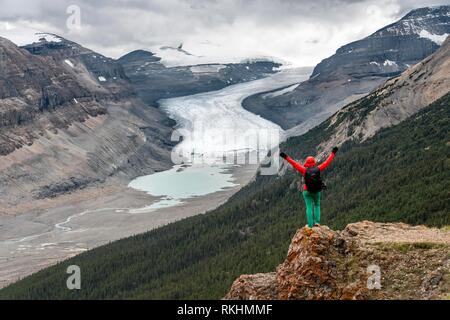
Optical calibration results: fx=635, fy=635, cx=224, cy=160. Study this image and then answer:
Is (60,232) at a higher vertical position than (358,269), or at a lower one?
higher

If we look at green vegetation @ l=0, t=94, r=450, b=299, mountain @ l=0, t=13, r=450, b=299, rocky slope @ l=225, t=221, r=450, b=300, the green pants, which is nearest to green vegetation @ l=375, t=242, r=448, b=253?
rocky slope @ l=225, t=221, r=450, b=300

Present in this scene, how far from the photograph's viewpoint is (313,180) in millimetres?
27359

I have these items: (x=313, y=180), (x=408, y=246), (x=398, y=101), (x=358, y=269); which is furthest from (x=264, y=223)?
(x=358, y=269)

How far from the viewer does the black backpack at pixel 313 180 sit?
27.2 metres

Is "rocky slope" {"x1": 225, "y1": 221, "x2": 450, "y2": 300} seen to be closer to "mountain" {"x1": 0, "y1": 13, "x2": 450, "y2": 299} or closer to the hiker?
the hiker

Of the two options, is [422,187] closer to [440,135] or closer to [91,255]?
[440,135]

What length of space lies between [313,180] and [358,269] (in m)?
4.17

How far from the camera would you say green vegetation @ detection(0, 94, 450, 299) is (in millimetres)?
83438

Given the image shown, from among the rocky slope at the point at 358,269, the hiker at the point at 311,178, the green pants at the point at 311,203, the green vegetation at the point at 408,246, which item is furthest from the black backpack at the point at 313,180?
the green vegetation at the point at 408,246

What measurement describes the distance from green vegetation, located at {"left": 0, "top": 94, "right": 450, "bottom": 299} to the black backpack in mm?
39000

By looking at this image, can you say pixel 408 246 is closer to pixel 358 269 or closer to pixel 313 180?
pixel 358 269
